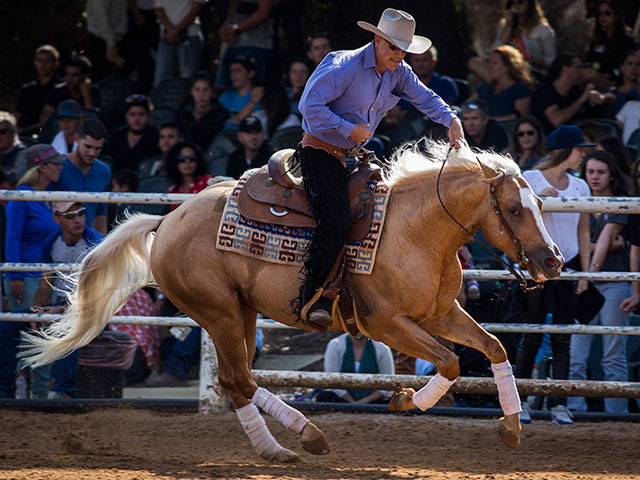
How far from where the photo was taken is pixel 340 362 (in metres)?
6.90

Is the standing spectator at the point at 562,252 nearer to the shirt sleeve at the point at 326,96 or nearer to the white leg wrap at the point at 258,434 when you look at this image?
the white leg wrap at the point at 258,434

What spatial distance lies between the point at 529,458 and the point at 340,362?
1.91 meters

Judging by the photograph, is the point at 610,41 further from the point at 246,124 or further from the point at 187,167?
the point at 187,167

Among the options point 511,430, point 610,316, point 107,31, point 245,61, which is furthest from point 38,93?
point 511,430

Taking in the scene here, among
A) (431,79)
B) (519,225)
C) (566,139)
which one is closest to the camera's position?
(519,225)

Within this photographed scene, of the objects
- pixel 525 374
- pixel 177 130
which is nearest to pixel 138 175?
pixel 177 130

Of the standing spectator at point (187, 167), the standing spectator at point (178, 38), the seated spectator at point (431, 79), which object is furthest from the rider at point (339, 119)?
the standing spectator at point (178, 38)

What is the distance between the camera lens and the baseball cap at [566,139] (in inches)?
274

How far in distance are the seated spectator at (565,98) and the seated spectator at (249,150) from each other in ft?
9.73

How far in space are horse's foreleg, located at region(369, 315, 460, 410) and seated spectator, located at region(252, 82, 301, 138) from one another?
15.9 feet

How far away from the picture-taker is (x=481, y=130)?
8.54m

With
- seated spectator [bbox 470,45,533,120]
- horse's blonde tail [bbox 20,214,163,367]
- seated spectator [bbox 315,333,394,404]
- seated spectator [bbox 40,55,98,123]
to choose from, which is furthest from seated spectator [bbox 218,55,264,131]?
horse's blonde tail [bbox 20,214,163,367]

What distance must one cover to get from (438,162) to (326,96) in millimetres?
784

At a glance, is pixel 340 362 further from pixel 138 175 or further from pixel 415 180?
pixel 138 175
